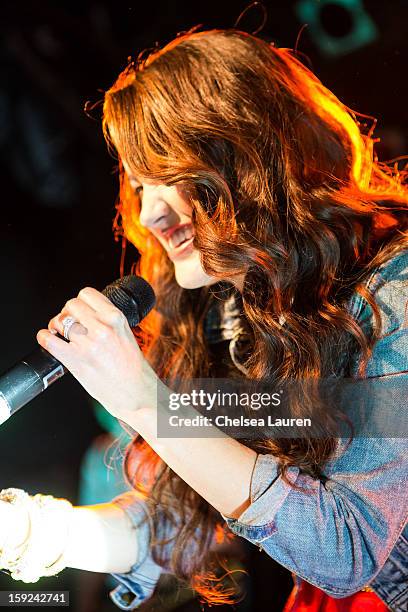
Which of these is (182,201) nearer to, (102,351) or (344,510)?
(102,351)

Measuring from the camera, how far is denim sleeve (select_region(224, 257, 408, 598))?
2.51 feet

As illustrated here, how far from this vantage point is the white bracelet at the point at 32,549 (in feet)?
2.99

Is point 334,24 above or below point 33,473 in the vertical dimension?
above

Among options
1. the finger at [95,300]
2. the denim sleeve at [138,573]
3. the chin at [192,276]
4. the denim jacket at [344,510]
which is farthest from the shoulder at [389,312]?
the denim sleeve at [138,573]

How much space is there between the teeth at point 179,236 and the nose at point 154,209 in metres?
0.02

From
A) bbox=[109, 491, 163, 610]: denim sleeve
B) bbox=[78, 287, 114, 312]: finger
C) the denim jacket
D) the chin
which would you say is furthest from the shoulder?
bbox=[109, 491, 163, 610]: denim sleeve

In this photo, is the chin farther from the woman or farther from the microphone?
the microphone

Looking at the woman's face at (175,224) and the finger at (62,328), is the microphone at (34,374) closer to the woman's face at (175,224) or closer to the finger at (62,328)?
the finger at (62,328)

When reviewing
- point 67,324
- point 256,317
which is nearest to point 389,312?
point 256,317

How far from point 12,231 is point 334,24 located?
697mm

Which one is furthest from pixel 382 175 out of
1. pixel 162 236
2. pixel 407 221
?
pixel 162 236

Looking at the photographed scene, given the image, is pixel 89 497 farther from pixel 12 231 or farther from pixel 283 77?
pixel 283 77

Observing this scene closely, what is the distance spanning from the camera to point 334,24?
1.19m

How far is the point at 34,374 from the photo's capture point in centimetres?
75
